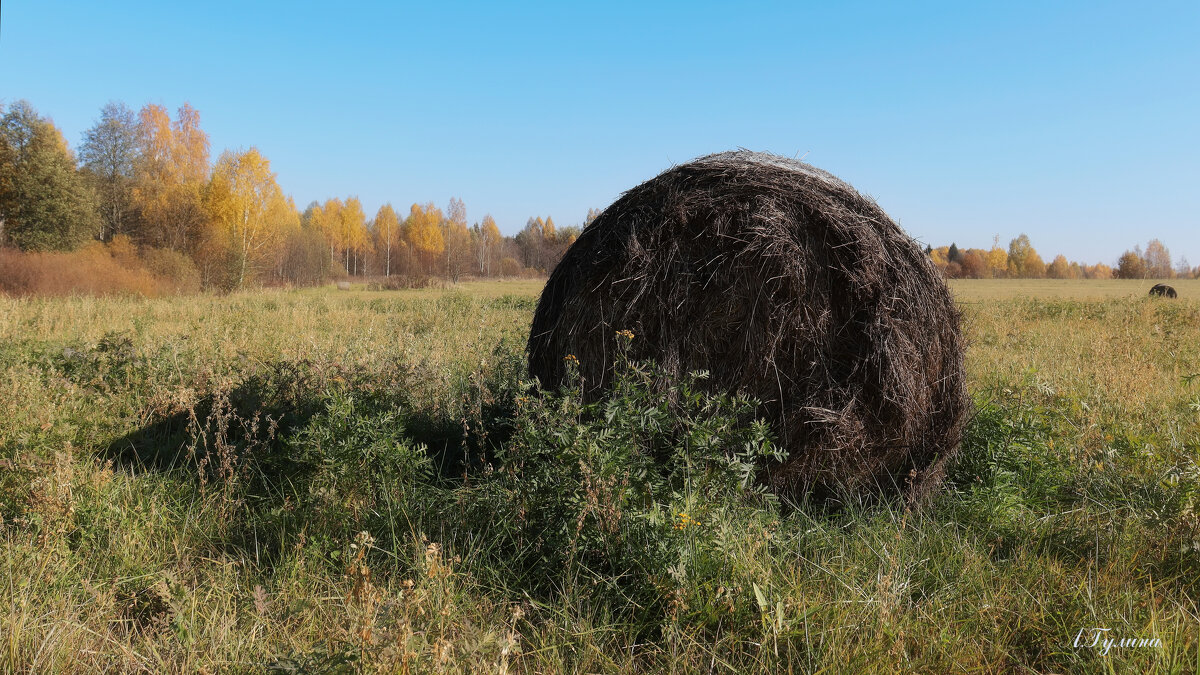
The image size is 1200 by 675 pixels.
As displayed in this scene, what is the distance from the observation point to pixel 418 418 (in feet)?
16.9

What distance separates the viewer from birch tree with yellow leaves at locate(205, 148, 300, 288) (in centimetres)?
3547

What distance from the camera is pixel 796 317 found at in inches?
159

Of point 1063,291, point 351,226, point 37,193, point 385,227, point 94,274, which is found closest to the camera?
point 94,274

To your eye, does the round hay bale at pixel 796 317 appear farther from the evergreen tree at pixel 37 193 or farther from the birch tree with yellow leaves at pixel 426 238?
the birch tree with yellow leaves at pixel 426 238

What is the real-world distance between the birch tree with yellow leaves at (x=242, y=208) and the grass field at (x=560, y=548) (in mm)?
33968

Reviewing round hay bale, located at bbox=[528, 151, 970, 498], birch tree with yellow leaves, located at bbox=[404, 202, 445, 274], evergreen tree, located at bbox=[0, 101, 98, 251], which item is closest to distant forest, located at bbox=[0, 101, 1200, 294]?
evergreen tree, located at bbox=[0, 101, 98, 251]

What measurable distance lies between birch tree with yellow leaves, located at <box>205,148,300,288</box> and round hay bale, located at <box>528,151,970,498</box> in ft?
115

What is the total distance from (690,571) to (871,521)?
1.43 meters

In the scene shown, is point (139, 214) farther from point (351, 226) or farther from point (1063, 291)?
point (1063, 291)

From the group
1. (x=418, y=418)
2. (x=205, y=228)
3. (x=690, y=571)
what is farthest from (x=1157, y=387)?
(x=205, y=228)

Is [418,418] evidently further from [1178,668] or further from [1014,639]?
[1178,668]

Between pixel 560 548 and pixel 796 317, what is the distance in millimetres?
1947

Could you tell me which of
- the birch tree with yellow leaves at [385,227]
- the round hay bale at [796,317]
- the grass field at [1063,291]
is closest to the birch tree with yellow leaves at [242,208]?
the grass field at [1063,291]

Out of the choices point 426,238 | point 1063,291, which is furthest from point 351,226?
point 1063,291
